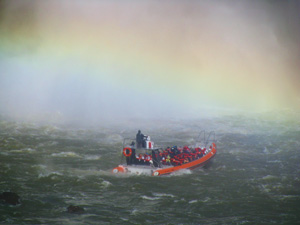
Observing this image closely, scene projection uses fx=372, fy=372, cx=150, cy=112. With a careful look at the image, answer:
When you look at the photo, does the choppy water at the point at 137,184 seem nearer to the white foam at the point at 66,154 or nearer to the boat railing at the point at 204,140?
the white foam at the point at 66,154

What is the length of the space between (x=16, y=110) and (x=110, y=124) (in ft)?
35.3

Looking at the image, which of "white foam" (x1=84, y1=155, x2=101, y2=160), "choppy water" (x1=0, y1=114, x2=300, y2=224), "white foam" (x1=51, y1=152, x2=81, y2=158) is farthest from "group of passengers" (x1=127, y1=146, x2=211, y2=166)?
"white foam" (x1=51, y1=152, x2=81, y2=158)

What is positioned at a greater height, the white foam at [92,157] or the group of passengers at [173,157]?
the group of passengers at [173,157]

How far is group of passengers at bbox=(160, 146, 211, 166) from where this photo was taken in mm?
19756

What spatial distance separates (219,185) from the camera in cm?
1833

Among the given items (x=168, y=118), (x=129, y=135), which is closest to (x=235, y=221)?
(x=129, y=135)

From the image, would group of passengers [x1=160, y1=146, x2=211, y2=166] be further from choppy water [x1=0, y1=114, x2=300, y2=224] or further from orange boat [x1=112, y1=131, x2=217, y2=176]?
choppy water [x1=0, y1=114, x2=300, y2=224]

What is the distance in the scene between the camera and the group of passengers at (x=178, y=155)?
1976cm

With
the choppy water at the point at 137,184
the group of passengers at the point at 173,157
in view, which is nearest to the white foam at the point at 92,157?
the choppy water at the point at 137,184

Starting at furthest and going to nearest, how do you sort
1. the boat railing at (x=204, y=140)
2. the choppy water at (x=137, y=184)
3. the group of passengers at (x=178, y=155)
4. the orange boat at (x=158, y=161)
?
the boat railing at (x=204, y=140)
the group of passengers at (x=178, y=155)
the orange boat at (x=158, y=161)
the choppy water at (x=137, y=184)

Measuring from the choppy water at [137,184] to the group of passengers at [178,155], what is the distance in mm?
741

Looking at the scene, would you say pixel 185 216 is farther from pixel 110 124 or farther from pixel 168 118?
pixel 168 118

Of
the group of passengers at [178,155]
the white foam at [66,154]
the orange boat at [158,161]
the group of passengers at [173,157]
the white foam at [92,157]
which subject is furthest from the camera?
the white foam at [66,154]

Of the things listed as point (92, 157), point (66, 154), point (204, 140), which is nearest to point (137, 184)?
point (92, 157)
